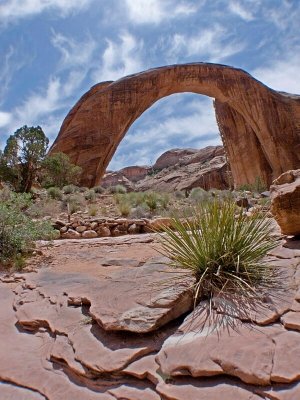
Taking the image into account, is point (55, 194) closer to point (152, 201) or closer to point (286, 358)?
point (152, 201)

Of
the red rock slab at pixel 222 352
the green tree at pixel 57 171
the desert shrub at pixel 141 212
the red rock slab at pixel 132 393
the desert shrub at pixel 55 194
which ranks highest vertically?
the green tree at pixel 57 171

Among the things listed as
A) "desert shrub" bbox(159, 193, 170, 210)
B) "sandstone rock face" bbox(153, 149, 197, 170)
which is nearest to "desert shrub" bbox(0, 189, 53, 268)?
"desert shrub" bbox(159, 193, 170, 210)

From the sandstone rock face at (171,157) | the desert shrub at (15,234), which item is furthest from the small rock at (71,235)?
A: the sandstone rock face at (171,157)

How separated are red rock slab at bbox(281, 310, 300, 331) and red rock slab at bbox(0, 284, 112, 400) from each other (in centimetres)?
119

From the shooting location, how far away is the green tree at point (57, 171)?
16625 millimetres

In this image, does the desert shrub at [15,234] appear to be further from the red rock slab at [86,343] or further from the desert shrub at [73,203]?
the desert shrub at [73,203]

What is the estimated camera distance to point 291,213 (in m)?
3.94

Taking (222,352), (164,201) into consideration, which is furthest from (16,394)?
(164,201)

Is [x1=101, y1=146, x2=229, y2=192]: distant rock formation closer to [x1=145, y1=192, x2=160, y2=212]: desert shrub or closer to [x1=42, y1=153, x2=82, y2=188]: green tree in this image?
[x1=42, y1=153, x2=82, y2=188]: green tree

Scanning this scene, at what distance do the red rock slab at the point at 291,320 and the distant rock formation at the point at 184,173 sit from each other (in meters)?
22.2

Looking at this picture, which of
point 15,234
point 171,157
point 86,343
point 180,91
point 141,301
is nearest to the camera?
point 86,343

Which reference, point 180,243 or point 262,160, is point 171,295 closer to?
point 180,243

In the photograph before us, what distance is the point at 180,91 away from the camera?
2044cm

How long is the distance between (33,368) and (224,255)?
1.69 meters
